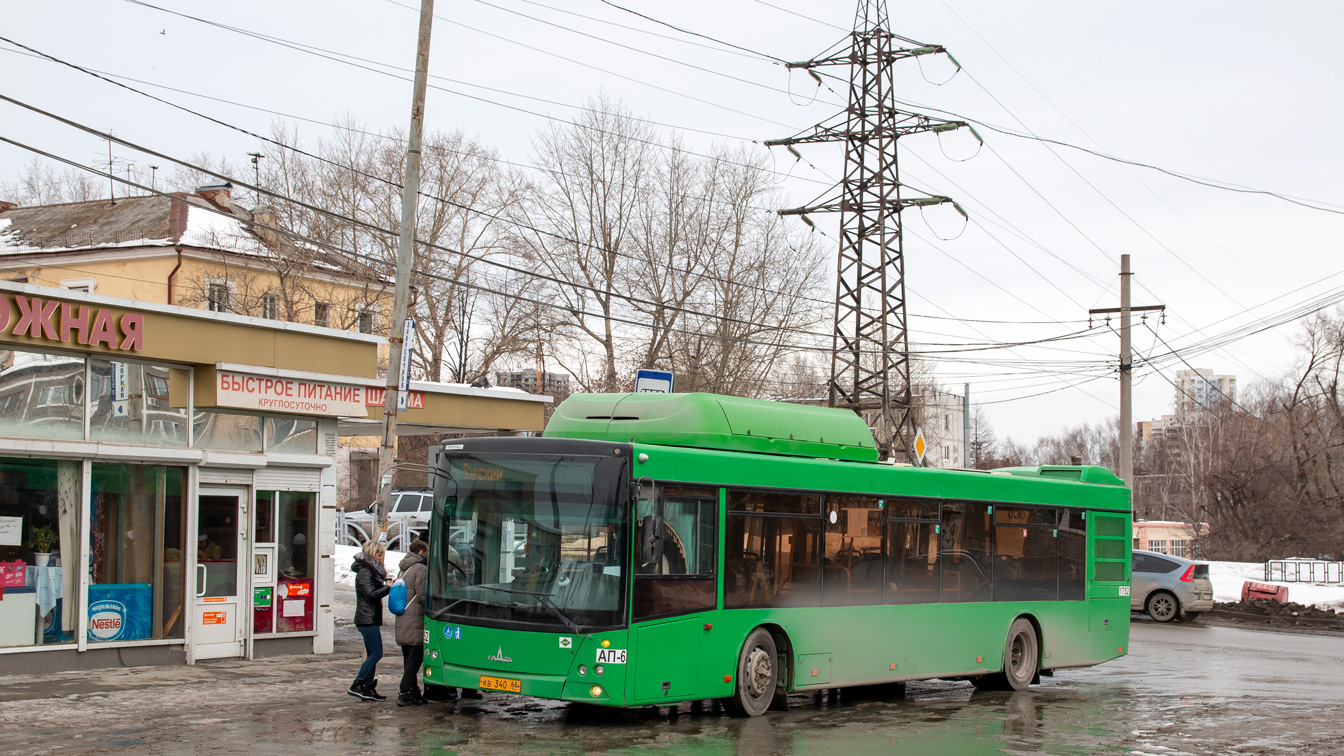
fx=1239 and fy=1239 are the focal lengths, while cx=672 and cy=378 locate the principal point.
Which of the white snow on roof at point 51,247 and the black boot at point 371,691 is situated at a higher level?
the white snow on roof at point 51,247

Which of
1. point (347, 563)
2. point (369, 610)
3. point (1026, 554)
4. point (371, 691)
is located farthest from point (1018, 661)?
point (347, 563)

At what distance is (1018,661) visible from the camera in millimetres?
15672

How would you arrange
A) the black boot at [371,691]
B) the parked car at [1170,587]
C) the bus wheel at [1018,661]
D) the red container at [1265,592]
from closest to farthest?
the black boot at [371,691] → the bus wheel at [1018,661] → the parked car at [1170,587] → the red container at [1265,592]

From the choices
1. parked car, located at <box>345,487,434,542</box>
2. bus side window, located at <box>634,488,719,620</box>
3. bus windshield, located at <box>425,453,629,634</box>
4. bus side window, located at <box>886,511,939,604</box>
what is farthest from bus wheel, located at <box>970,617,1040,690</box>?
parked car, located at <box>345,487,434,542</box>

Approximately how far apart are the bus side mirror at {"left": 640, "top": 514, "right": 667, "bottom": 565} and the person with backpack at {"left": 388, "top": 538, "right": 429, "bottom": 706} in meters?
2.30

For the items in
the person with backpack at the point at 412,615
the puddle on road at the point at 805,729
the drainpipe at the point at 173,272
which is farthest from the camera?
the drainpipe at the point at 173,272

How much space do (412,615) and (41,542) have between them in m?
4.74

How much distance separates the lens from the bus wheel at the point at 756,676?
11.8 meters

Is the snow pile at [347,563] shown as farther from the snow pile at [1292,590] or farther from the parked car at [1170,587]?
the snow pile at [1292,590]

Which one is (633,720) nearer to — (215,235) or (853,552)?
(853,552)

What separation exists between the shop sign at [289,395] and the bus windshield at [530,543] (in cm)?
457

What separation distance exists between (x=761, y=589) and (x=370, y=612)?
3853 millimetres

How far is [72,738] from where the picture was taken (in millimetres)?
9797

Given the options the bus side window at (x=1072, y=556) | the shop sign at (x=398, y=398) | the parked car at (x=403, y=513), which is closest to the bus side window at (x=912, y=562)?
the bus side window at (x=1072, y=556)
